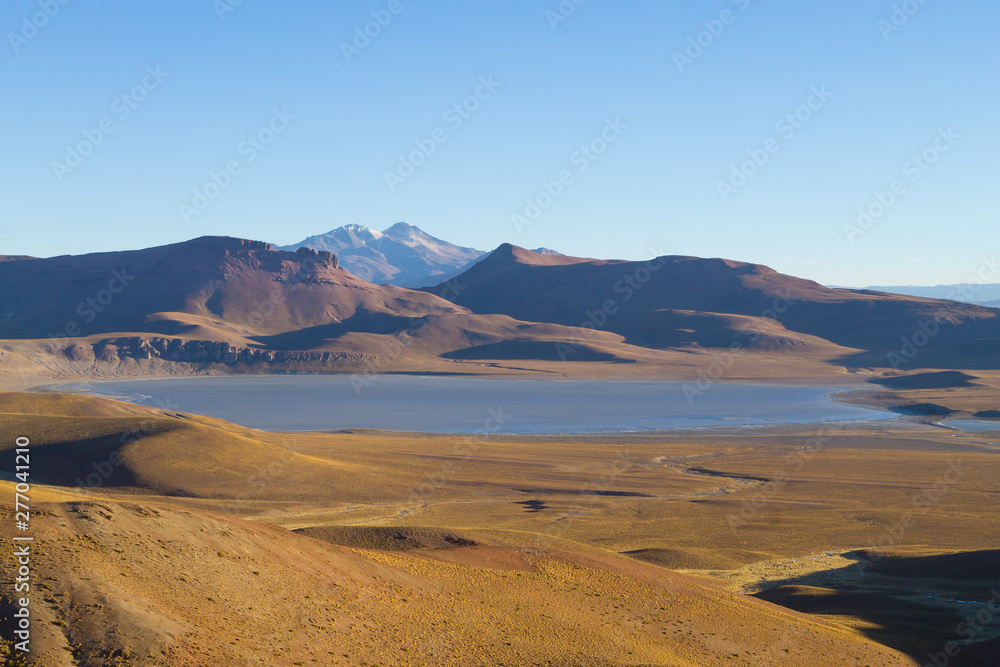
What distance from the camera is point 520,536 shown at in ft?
119

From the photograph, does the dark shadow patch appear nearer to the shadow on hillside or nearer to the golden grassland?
the golden grassland

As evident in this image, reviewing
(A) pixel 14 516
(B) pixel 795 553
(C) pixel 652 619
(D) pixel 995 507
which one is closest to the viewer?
(A) pixel 14 516

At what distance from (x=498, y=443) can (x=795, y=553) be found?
1625 inches

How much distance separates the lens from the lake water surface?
98.8m

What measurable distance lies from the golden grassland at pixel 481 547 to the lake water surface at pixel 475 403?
20.4m

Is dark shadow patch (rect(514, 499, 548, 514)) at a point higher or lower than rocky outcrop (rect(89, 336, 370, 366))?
lower

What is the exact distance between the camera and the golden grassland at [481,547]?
62.5 ft

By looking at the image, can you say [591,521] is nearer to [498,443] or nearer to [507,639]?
[507,639]

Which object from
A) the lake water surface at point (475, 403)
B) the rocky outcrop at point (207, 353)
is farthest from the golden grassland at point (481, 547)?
the rocky outcrop at point (207, 353)

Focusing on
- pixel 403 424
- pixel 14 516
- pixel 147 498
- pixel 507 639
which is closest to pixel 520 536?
pixel 507 639

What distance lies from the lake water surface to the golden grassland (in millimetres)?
20418

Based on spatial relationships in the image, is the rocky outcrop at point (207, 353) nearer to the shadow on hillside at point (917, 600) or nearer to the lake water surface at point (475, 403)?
the lake water surface at point (475, 403)

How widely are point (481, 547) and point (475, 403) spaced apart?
9074 centimetres

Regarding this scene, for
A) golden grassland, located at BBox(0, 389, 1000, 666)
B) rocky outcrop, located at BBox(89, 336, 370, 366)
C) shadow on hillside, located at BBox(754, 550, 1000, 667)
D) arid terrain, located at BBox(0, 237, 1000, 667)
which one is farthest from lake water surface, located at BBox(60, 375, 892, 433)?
shadow on hillside, located at BBox(754, 550, 1000, 667)
